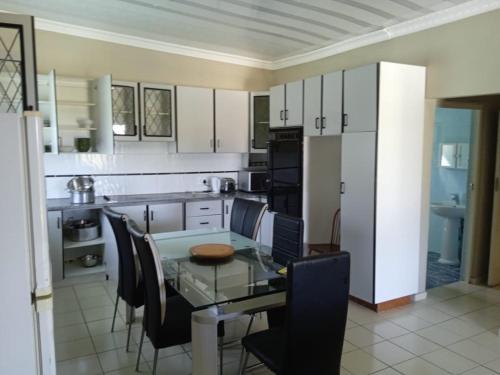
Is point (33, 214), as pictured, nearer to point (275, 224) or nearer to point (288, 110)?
point (275, 224)

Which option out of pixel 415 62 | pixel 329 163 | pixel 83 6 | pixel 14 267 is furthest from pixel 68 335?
pixel 415 62

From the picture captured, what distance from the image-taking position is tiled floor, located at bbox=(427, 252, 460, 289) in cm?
434

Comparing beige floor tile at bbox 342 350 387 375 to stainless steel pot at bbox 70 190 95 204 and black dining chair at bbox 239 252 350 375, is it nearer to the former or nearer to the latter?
black dining chair at bbox 239 252 350 375

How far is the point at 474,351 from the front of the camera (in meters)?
2.88

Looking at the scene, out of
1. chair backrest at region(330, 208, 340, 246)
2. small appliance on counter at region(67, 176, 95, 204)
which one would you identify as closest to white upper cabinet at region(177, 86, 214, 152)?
small appliance on counter at region(67, 176, 95, 204)

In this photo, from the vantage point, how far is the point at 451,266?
491cm

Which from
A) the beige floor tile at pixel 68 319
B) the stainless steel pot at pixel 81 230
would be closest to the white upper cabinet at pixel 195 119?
the stainless steel pot at pixel 81 230

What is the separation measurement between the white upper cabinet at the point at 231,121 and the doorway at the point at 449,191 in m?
2.42

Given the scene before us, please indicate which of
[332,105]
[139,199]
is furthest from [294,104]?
[139,199]

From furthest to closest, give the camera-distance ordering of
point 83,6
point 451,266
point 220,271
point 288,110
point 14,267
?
1. point 451,266
2. point 288,110
3. point 83,6
4. point 220,271
5. point 14,267

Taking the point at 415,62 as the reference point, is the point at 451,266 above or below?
below

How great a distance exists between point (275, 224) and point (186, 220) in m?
Answer: 1.89

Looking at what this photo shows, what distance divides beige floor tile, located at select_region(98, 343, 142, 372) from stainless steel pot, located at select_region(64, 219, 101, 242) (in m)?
1.66

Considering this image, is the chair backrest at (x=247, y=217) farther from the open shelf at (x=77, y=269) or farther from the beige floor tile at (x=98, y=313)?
the open shelf at (x=77, y=269)
